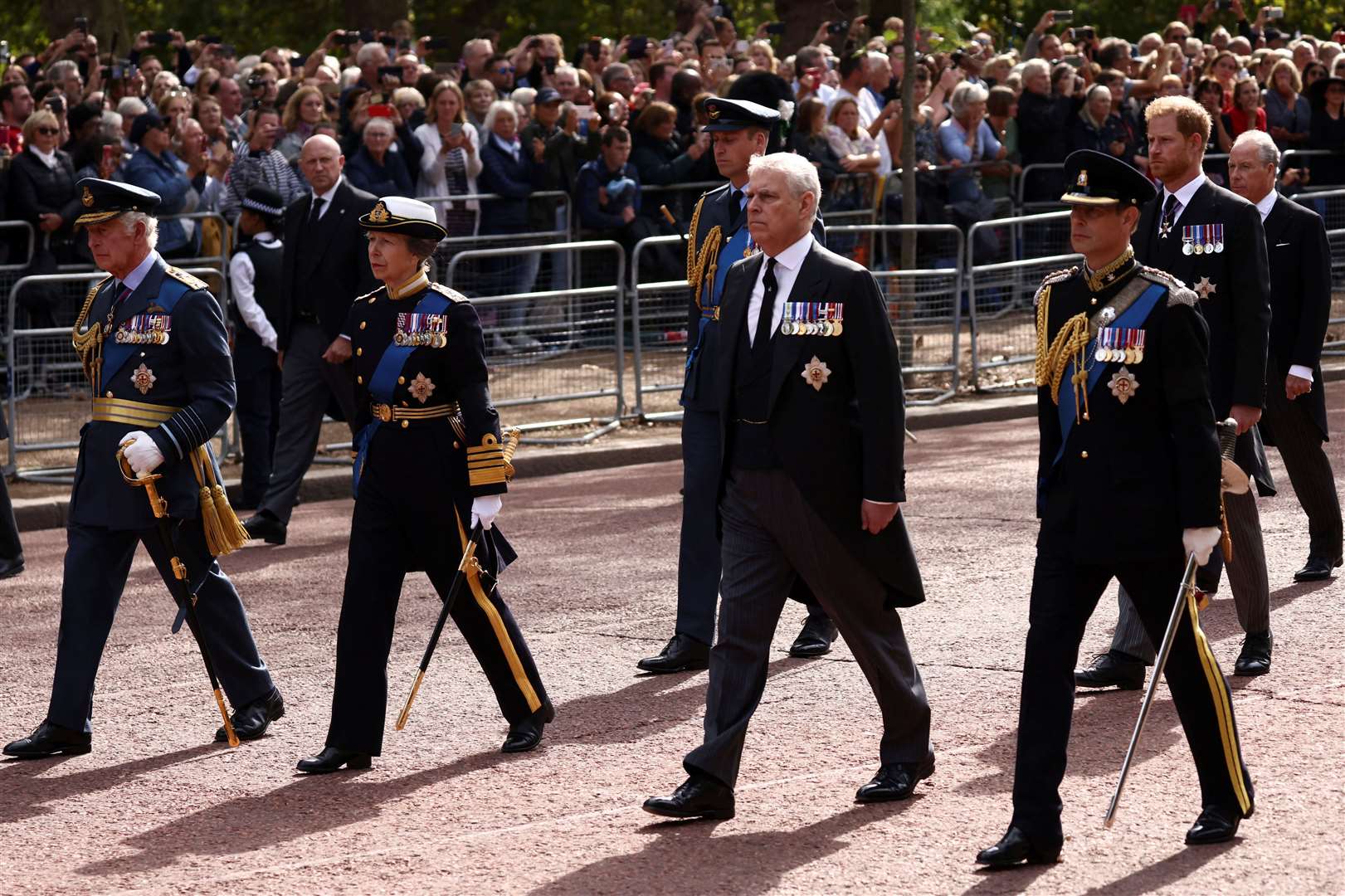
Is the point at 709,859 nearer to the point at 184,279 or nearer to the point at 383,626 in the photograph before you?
the point at 383,626

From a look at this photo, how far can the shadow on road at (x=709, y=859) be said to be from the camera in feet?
18.7

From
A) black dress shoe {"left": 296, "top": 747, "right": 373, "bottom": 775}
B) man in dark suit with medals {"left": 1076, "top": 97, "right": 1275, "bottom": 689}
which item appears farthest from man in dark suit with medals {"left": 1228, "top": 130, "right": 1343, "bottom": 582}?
black dress shoe {"left": 296, "top": 747, "right": 373, "bottom": 775}

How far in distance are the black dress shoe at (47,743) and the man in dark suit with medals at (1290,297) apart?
4786 mm

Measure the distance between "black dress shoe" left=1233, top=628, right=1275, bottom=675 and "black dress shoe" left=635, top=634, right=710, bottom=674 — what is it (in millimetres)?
1927

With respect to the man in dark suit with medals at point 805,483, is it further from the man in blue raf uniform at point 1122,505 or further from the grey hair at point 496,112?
the grey hair at point 496,112

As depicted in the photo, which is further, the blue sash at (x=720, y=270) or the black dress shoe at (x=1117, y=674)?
the blue sash at (x=720, y=270)

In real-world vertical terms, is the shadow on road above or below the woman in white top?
below

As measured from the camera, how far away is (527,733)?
7.27 metres

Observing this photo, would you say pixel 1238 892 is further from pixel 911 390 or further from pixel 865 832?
pixel 911 390

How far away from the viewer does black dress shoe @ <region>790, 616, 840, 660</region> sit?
8555 mm

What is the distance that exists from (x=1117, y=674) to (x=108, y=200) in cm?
381

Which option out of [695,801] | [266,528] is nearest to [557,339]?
[266,528]

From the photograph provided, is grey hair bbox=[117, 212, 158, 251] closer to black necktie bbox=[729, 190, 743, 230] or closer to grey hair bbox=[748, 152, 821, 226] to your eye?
black necktie bbox=[729, 190, 743, 230]

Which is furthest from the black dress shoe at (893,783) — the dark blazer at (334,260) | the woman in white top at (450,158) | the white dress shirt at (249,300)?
the woman in white top at (450,158)
